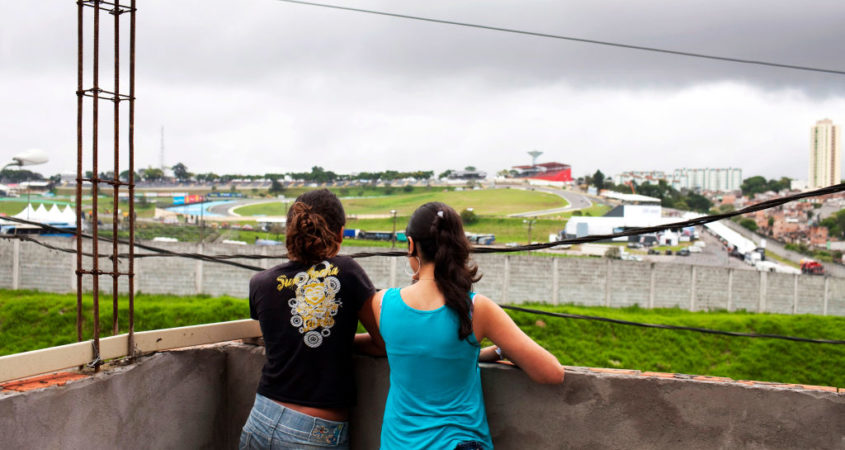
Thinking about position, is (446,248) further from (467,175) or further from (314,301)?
(467,175)

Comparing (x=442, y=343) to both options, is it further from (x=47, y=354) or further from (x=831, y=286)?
(x=831, y=286)

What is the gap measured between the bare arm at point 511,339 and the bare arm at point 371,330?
311 mm

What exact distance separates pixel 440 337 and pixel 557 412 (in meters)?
0.76

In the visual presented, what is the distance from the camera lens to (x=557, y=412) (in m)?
2.32

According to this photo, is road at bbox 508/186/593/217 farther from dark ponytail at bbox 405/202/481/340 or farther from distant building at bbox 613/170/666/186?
dark ponytail at bbox 405/202/481/340

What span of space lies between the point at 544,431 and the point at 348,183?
63.0 m

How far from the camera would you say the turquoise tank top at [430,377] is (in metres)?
1.79

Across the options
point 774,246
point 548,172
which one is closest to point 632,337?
point 774,246

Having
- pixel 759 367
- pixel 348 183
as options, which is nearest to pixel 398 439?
pixel 759 367

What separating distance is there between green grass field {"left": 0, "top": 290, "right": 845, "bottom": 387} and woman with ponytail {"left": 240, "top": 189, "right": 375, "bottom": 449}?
1695cm

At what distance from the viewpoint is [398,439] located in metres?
1.87

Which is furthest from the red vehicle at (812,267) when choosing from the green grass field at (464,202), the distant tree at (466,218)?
the green grass field at (464,202)

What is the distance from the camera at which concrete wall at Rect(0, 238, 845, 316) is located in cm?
2258

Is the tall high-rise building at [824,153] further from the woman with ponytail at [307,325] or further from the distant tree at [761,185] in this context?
the woman with ponytail at [307,325]
